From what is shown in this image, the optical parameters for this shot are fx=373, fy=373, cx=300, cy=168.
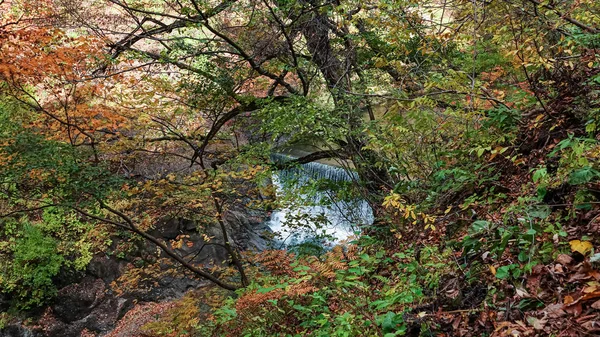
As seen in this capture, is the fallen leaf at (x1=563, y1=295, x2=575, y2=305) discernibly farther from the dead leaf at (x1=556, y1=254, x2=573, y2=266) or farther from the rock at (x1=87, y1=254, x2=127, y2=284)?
the rock at (x1=87, y1=254, x2=127, y2=284)

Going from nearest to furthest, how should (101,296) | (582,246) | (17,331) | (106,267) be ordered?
(582,246) < (17,331) < (101,296) < (106,267)

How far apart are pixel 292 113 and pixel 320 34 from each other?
207cm

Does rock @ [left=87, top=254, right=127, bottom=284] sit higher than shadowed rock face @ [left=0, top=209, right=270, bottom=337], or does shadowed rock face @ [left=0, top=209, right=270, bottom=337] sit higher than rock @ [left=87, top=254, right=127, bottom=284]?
rock @ [left=87, top=254, right=127, bottom=284]

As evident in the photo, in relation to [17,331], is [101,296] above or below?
above

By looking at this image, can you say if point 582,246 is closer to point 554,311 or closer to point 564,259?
point 564,259

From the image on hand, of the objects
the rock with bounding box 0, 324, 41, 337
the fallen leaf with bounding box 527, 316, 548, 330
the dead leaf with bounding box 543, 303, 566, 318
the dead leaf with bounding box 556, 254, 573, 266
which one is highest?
the rock with bounding box 0, 324, 41, 337

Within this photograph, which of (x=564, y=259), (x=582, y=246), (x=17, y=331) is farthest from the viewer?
(x=17, y=331)

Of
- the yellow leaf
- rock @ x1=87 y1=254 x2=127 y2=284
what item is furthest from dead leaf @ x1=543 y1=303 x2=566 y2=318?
rock @ x1=87 y1=254 x2=127 y2=284

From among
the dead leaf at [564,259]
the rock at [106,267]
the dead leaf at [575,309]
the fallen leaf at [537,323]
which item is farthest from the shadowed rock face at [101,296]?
the dead leaf at [575,309]

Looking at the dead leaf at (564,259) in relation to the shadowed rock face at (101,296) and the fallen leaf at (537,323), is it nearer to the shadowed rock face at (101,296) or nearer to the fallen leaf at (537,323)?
the fallen leaf at (537,323)

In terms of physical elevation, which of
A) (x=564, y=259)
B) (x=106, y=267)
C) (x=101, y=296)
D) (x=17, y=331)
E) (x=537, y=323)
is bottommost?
(x=537, y=323)

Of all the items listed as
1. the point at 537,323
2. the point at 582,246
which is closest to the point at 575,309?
the point at 537,323

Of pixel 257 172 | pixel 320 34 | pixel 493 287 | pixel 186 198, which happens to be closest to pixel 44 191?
pixel 186 198

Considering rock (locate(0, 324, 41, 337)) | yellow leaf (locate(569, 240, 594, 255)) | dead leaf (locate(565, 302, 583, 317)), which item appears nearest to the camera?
dead leaf (locate(565, 302, 583, 317))
